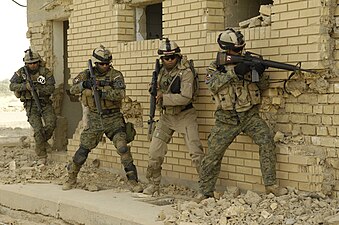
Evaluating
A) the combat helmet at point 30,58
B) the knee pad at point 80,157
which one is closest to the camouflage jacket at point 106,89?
the knee pad at point 80,157

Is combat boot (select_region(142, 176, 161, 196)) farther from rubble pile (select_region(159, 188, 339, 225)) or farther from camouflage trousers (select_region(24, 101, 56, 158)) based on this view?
camouflage trousers (select_region(24, 101, 56, 158))

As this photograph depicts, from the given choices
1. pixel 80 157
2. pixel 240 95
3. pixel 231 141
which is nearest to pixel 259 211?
pixel 231 141

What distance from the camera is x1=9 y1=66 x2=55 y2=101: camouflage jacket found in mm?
10219

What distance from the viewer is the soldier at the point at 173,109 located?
726 centimetres

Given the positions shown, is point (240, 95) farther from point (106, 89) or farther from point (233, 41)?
point (106, 89)

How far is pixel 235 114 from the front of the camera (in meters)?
6.59

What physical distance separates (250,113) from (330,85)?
2.81ft

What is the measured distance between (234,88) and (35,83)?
4.63m

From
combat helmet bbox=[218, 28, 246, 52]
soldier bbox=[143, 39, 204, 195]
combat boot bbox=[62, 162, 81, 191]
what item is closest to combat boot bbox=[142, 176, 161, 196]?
soldier bbox=[143, 39, 204, 195]

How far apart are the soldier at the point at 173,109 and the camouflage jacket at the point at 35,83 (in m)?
3.19

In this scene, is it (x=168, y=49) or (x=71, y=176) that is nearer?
(x=168, y=49)

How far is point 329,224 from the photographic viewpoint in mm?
5199

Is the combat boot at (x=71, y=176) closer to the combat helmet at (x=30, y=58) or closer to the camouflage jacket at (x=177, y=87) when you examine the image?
the camouflage jacket at (x=177, y=87)

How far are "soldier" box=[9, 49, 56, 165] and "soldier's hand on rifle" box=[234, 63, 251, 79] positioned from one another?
15.1 ft
